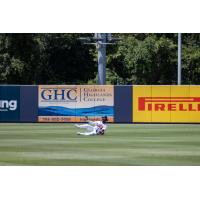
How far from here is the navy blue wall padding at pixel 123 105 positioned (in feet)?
120

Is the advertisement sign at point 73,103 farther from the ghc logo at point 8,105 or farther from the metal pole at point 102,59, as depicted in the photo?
the metal pole at point 102,59

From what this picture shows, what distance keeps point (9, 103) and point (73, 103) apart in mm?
3606

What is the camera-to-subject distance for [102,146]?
22766mm

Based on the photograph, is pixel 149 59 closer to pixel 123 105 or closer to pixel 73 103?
pixel 123 105

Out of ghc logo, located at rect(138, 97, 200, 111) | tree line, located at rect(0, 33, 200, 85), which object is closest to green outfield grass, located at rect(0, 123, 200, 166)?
ghc logo, located at rect(138, 97, 200, 111)

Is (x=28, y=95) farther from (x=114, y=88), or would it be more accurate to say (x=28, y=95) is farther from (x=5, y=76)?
(x=5, y=76)

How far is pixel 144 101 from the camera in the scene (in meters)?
36.4

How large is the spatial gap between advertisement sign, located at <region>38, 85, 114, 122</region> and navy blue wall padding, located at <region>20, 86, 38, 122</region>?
0.23 m

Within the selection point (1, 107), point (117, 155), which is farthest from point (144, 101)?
point (117, 155)

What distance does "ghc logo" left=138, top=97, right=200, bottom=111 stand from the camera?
36.1m

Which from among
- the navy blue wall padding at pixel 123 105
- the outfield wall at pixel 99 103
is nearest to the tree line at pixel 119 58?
the navy blue wall padding at pixel 123 105

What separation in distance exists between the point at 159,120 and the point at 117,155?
16.4 metres

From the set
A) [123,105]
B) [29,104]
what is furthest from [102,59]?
[29,104]

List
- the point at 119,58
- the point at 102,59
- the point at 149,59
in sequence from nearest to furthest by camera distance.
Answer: the point at 102,59 < the point at 149,59 < the point at 119,58
